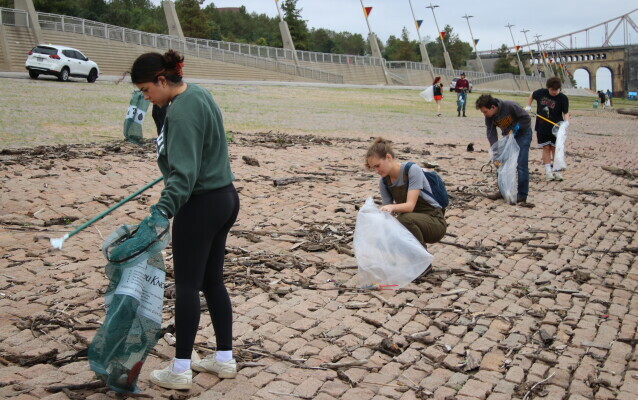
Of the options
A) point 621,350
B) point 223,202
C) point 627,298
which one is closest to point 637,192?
point 627,298

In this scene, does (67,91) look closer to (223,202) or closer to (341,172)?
(341,172)

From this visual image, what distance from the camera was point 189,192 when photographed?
3.76 m

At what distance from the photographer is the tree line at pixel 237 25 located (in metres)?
71.4

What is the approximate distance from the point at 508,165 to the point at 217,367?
268 inches

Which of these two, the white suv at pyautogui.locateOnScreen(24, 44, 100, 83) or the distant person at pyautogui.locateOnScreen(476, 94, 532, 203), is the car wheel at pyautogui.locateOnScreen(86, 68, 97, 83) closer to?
the white suv at pyautogui.locateOnScreen(24, 44, 100, 83)

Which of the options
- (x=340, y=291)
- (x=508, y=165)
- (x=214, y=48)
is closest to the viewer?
(x=340, y=291)

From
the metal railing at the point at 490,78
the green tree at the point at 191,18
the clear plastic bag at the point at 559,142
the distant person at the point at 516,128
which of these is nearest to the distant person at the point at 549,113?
the clear plastic bag at the point at 559,142

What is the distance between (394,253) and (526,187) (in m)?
4.87

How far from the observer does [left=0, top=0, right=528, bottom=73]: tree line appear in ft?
234

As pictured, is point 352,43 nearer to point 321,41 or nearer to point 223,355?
point 321,41

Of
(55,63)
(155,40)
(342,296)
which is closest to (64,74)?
(55,63)

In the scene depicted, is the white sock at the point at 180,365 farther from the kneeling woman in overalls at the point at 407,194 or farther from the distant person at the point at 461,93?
the distant person at the point at 461,93

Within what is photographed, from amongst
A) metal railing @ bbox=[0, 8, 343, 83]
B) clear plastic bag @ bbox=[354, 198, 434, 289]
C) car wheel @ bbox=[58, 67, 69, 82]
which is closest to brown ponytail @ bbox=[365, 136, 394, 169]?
clear plastic bag @ bbox=[354, 198, 434, 289]

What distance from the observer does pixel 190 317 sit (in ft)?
13.3
